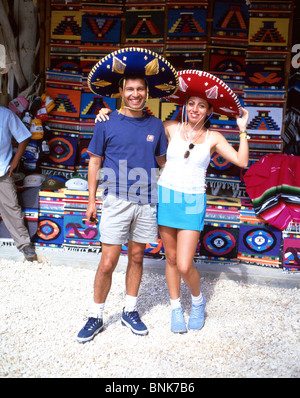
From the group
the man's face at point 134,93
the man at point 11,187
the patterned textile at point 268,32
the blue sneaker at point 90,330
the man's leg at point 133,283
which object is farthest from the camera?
the patterned textile at point 268,32

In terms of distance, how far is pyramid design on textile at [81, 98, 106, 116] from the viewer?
4.86 meters

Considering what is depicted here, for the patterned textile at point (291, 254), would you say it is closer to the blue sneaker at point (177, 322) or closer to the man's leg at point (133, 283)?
the blue sneaker at point (177, 322)

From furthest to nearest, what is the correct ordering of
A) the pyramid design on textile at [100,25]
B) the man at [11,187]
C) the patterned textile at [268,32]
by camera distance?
the pyramid design on textile at [100,25] < the patterned textile at [268,32] < the man at [11,187]

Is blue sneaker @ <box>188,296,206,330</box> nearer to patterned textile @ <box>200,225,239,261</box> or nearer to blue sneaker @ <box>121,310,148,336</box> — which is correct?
blue sneaker @ <box>121,310,148,336</box>

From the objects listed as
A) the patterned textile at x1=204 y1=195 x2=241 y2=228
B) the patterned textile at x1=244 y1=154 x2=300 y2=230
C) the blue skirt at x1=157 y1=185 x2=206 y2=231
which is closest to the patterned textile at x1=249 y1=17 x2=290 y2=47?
the patterned textile at x1=244 y1=154 x2=300 y2=230

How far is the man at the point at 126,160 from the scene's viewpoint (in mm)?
2566

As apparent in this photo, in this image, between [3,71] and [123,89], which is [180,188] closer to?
[123,89]

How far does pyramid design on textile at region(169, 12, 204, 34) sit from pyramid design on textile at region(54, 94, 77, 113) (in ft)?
4.81

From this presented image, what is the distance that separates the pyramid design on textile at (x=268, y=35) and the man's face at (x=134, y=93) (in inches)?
99.7

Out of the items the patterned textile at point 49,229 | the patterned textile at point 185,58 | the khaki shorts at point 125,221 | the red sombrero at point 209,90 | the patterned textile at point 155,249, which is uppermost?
the patterned textile at point 185,58

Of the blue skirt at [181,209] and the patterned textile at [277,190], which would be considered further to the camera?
the patterned textile at [277,190]

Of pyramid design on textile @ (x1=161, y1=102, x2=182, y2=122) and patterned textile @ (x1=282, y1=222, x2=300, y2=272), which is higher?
pyramid design on textile @ (x1=161, y1=102, x2=182, y2=122)

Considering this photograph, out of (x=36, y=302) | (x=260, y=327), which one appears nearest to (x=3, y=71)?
(x=36, y=302)

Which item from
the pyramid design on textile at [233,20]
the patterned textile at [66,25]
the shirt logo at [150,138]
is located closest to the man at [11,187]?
the patterned textile at [66,25]
